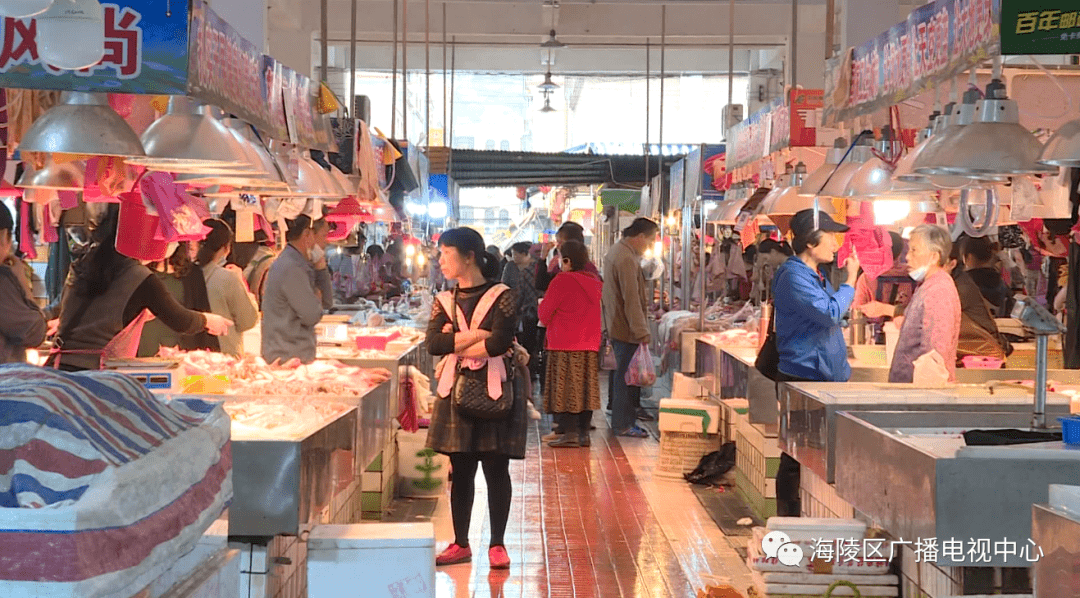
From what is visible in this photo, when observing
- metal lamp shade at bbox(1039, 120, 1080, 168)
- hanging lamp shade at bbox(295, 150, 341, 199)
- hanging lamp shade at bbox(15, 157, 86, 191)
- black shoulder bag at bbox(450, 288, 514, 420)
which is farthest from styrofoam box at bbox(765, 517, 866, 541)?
hanging lamp shade at bbox(15, 157, 86, 191)

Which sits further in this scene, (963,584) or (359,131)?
(359,131)

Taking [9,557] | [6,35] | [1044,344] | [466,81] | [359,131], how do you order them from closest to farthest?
[9,557] < [6,35] < [1044,344] < [359,131] < [466,81]

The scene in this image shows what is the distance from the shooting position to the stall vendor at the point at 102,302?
632 cm

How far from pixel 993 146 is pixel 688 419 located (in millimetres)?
5716

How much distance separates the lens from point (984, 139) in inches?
163

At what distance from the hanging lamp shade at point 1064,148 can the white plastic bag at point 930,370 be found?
232 cm

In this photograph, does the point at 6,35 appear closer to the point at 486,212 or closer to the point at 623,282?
the point at 623,282

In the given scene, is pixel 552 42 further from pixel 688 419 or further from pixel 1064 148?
pixel 1064 148

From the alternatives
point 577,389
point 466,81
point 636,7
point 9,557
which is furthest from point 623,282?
point 466,81

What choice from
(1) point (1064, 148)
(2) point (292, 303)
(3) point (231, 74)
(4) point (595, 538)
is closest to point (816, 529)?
(1) point (1064, 148)

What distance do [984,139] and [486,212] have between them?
103 feet

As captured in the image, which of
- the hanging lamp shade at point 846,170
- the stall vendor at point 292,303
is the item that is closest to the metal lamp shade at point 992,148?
the hanging lamp shade at point 846,170

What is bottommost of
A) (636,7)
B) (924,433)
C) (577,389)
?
(577,389)

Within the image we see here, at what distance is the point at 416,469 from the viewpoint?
8867 mm
